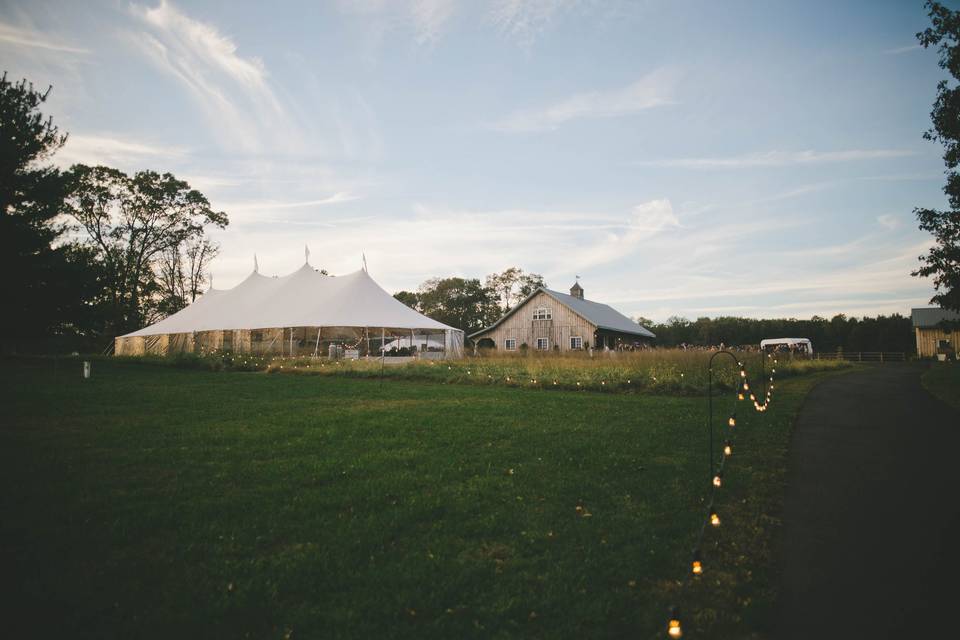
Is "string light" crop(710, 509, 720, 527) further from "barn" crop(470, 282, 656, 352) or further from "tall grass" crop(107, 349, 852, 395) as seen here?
"barn" crop(470, 282, 656, 352)

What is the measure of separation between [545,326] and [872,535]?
2758 cm

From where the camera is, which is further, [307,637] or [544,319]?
[544,319]

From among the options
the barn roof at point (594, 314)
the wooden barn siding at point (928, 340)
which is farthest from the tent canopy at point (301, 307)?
the wooden barn siding at point (928, 340)

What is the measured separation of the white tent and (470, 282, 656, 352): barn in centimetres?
766

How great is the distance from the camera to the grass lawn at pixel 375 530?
7.92ft

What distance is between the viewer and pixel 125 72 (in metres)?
12.9

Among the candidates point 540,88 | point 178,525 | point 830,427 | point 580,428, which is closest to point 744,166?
point 540,88

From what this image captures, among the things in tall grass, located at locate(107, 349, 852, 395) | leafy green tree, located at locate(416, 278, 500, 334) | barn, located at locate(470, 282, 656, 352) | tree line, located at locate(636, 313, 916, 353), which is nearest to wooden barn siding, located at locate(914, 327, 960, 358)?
tree line, located at locate(636, 313, 916, 353)

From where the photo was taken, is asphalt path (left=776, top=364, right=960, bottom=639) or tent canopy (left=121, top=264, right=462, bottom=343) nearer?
asphalt path (left=776, top=364, right=960, bottom=639)

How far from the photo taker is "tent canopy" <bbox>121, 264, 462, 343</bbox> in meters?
22.8

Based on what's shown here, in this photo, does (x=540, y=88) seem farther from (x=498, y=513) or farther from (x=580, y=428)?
(x=498, y=513)

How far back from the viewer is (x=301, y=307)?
2414 cm

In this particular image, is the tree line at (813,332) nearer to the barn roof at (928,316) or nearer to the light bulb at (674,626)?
the barn roof at (928,316)

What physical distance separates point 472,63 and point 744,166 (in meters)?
9.75
